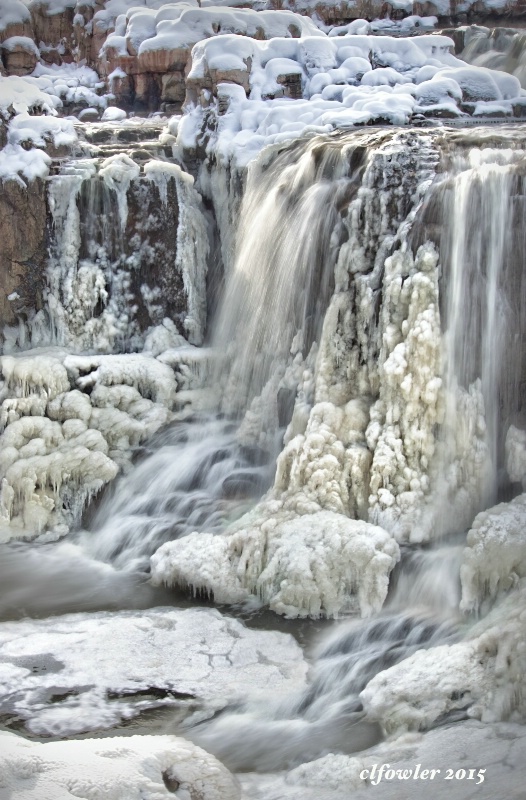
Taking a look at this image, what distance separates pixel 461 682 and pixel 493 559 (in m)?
1.08

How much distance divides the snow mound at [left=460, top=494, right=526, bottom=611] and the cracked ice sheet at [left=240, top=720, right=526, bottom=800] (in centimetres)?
127

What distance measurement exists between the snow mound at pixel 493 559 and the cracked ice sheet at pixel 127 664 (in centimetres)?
115

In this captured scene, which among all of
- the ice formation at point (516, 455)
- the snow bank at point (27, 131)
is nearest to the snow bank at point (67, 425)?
the snow bank at point (27, 131)

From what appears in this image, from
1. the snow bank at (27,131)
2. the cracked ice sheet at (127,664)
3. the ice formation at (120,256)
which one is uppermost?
the snow bank at (27,131)

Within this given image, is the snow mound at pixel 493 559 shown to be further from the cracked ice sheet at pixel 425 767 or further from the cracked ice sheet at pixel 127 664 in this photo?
the cracked ice sheet at pixel 425 767

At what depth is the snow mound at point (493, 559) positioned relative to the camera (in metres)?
5.25

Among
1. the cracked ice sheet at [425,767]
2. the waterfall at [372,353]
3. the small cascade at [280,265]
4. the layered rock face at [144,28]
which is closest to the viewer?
the cracked ice sheet at [425,767]

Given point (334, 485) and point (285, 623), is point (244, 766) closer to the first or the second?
point (285, 623)

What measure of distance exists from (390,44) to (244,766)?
9958mm

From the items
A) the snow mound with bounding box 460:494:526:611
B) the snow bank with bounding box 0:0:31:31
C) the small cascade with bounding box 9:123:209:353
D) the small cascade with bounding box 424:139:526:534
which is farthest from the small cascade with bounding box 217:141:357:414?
the snow bank with bounding box 0:0:31:31

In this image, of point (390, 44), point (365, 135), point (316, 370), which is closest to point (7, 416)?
point (316, 370)

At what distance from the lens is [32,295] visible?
913cm

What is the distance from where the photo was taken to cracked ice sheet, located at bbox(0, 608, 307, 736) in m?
4.91

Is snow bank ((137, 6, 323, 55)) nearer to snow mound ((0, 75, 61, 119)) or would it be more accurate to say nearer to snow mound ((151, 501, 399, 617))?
snow mound ((0, 75, 61, 119))
